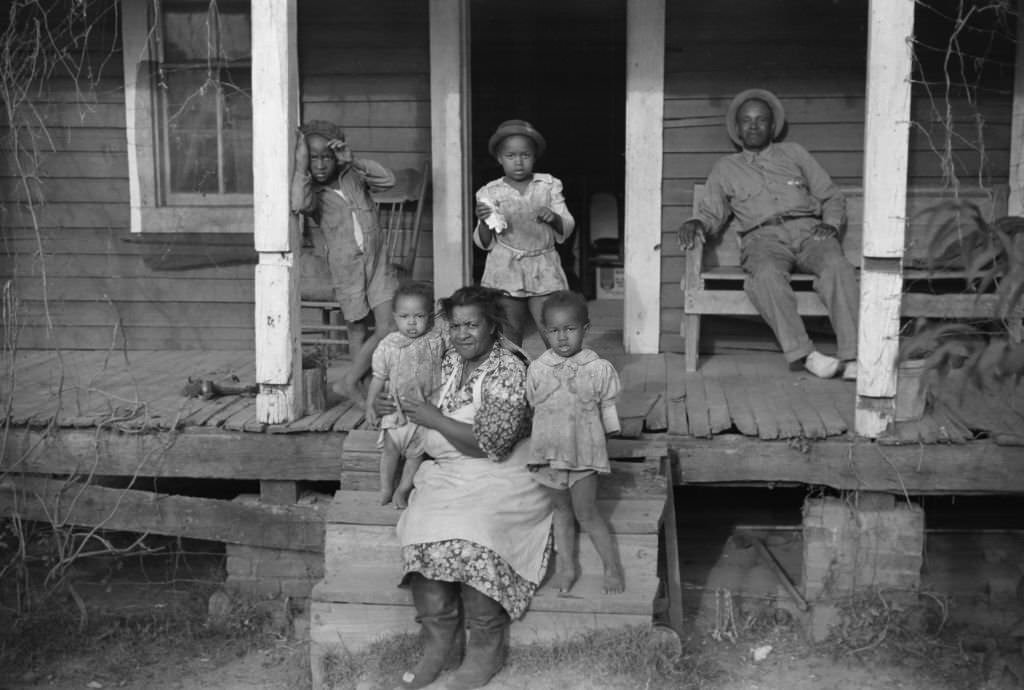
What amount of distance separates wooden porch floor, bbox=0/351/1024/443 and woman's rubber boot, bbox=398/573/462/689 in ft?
3.99

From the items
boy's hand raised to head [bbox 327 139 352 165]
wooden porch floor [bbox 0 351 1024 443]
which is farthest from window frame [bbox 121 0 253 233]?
boy's hand raised to head [bbox 327 139 352 165]

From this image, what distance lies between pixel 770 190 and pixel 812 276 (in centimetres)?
61

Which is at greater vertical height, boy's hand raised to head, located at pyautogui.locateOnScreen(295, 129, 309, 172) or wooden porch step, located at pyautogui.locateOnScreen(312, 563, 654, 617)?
boy's hand raised to head, located at pyautogui.locateOnScreen(295, 129, 309, 172)

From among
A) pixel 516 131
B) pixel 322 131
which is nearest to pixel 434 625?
pixel 516 131

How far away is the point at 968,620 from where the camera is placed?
5.15 meters

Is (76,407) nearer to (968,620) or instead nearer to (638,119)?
(638,119)

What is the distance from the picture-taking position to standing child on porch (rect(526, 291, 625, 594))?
4059 mm

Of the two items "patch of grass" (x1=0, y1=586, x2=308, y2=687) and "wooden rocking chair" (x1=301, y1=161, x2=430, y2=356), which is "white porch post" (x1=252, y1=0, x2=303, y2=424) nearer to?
"patch of grass" (x1=0, y1=586, x2=308, y2=687)

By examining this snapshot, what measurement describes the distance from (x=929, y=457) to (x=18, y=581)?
4.07m

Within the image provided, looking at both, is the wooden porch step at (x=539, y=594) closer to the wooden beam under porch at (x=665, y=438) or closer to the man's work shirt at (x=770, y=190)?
the wooden beam under porch at (x=665, y=438)

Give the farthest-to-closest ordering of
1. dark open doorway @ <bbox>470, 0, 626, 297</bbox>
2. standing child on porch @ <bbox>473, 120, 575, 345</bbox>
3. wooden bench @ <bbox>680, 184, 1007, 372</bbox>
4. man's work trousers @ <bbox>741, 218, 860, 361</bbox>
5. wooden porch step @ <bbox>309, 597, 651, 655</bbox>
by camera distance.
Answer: dark open doorway @ <bbox>470, 0, 626, 297</bbox> → man's work trousers @ <bbox>741, 218, 860, 361</bbox> → wooden bench @ <bbox>680, 184, 1007, 372</bbox> → standing child on porch @ <bbox>473, 120, 575, 345</bbox> → wooden porch step @ <bbox>309, 597, 651, 655</bbox>

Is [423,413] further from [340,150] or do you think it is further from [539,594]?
[340,150]

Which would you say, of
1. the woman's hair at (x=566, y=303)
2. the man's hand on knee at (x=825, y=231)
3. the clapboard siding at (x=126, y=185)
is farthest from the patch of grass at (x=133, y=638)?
the man's hand on knee at (x=825, y=231)

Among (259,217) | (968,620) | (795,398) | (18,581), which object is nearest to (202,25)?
(259,217)
